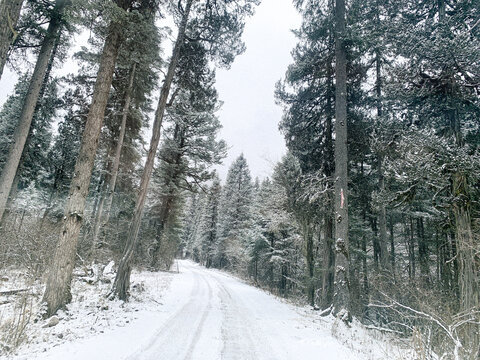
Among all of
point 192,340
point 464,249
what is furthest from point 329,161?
point 192,340

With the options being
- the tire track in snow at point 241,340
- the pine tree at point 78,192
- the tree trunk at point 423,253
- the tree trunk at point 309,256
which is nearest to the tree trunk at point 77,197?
the pine tree at point 78,192

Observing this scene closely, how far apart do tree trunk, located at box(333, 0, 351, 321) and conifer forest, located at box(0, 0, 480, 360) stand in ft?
0.17

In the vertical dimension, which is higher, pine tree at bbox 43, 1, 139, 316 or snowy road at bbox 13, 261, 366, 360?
pine tree at bbox 43, 1, 139, 316

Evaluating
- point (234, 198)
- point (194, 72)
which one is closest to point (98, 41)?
point (194, 72)

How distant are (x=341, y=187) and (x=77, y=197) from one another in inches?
320

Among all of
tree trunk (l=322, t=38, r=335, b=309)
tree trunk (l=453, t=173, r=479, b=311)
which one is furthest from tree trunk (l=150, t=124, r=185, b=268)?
tree trunk (l=453, t=173, r=479, b=311)

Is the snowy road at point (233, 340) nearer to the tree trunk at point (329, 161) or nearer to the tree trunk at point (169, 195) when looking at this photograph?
the tree trunk at point (329, 161)

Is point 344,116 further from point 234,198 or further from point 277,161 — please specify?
point 234,198

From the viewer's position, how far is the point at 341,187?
8.73m

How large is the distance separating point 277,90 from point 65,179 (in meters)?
16.5

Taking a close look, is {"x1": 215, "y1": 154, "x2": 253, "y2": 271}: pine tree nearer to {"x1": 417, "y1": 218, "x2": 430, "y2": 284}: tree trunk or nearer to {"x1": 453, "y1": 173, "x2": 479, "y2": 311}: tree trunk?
{"x1": 417, "y1": 218, "x2": 430, "y2": 284}: tree trunk

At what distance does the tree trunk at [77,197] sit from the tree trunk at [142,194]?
1.48 m

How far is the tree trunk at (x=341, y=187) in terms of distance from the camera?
7804 millimetres

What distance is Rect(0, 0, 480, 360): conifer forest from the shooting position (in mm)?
4602
